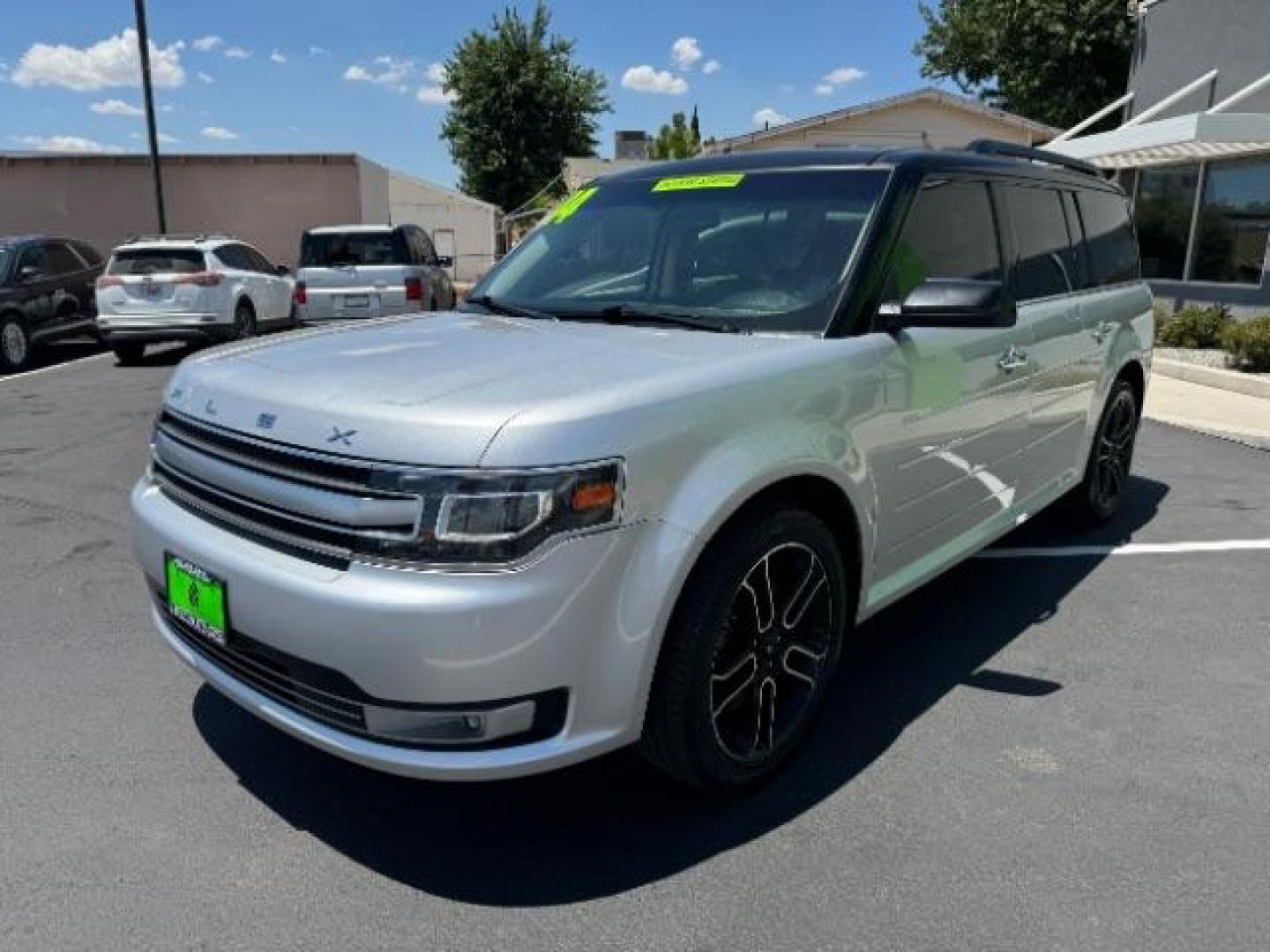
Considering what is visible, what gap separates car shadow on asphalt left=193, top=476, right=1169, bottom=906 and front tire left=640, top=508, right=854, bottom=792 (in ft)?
0.46

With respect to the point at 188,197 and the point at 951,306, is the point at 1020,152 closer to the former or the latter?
the point at 951,306

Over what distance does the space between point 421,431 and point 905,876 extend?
1656mm

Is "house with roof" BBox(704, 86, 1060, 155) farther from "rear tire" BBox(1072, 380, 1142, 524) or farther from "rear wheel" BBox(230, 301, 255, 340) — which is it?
"rear tire" BBox(1072, 380, 1142, 524)

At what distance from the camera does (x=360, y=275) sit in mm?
12523

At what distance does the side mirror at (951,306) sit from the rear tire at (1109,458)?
2.44 meters

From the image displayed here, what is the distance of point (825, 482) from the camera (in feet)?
9.64

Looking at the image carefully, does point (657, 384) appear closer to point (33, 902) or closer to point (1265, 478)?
point (33, 902)

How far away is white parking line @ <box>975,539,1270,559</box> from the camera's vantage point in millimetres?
5090

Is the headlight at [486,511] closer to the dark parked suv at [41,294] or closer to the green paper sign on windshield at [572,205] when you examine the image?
the green paper sign on windshield at [572,205]

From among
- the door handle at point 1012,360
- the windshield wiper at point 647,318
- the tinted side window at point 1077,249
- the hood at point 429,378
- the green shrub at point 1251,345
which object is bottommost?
the green shrub at point 1251,345

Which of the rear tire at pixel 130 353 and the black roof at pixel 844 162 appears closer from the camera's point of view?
the black roof at pixel 844 162

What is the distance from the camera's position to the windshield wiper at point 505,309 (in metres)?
3.53

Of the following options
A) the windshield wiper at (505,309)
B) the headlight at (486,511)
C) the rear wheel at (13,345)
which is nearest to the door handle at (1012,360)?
the windshield wiper at (505,309)

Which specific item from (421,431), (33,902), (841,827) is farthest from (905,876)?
(33,902)
